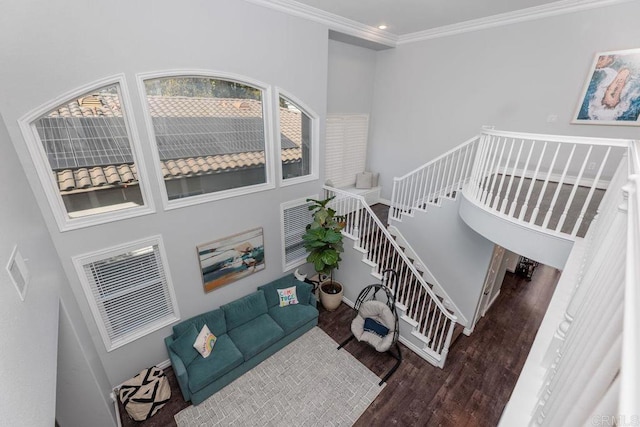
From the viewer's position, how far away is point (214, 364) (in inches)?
146

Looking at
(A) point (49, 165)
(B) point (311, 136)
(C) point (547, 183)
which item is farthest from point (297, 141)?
(C) point (547, 183)

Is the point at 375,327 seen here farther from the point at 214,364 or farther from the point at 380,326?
the point at 214,364

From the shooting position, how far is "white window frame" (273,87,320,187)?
13.8ft

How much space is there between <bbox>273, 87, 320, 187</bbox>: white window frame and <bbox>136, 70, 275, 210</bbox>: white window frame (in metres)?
0.11

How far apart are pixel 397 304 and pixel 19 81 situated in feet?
17.3

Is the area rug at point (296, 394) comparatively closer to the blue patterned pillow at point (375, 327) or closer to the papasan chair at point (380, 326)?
the papasan chair at point (380, 326)

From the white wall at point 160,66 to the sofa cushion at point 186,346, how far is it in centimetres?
30

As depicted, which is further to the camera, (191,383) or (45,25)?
(191,383)

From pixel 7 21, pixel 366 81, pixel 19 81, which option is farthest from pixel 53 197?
pixel 366 81

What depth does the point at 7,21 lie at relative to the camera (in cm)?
228

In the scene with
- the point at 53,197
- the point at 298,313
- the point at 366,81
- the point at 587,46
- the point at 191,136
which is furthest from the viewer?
the point at 366,81

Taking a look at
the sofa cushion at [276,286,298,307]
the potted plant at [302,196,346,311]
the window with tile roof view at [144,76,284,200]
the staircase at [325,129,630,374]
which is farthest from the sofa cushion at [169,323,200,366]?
the staircase at [325,129,630,374]

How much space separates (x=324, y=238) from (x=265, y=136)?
1981 millimetres

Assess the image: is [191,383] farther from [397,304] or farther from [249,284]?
[397,304]
